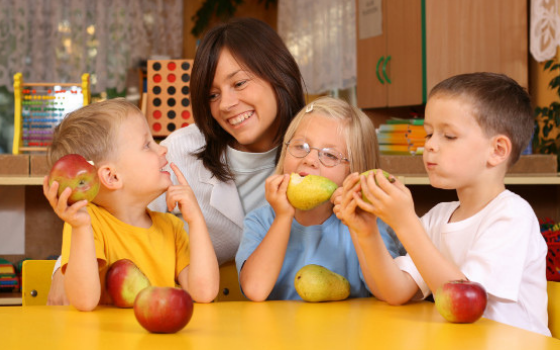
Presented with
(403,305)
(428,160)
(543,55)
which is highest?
(543,55)

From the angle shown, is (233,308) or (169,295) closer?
(169,295)

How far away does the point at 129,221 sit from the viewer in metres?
1.42

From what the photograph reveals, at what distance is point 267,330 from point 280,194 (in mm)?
448

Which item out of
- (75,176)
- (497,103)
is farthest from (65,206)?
(497,103)

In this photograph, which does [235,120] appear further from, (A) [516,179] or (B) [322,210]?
(A) [516,179]

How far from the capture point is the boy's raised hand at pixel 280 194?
4.60ft

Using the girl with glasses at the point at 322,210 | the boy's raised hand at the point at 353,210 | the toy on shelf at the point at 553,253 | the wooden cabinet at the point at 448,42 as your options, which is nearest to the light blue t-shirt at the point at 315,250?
the girl with glasses at the point at 322,210

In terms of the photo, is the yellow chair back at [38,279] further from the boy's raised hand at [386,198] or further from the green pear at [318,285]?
the boy's raised hand at [386,198]

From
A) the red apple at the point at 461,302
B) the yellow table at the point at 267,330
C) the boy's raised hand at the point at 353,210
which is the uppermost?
the boy's raised hand at the point at 353,210

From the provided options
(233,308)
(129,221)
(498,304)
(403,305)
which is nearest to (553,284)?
(498,304)

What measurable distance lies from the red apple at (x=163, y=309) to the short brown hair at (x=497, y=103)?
28.4 inches

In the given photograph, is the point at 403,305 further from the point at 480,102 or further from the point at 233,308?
the point at 480,102

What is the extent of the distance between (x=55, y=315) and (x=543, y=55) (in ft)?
9.79

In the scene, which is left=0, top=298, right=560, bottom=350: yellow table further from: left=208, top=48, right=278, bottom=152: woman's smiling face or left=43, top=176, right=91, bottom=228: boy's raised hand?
left=208, top=48, right=278, bottom=152: woman's smiling face
